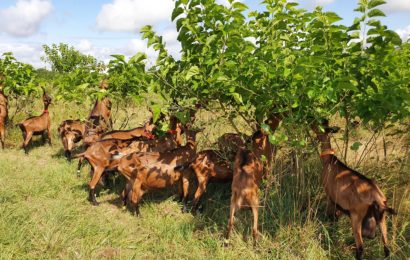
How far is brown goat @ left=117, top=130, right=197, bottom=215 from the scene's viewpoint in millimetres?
5734

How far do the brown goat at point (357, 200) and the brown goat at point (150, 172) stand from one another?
2.34 meters

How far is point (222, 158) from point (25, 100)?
30.5 ft

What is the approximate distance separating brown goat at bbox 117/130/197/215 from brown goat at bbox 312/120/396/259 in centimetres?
234

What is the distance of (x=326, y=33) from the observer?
3.76 metres

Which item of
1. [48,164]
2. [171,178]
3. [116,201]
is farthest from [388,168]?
[48,164]

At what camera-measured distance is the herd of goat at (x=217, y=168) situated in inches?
154

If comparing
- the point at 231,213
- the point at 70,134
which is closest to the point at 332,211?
the point at 231,213

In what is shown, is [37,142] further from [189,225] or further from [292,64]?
[292,64]

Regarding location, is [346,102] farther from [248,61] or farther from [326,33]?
[248,61]

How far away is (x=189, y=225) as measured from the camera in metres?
5.10

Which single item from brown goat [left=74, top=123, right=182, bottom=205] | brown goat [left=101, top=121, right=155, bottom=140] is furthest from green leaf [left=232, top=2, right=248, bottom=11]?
brown goat [left=101, top=121, right=155, bottom=140]

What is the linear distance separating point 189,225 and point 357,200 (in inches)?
90.0

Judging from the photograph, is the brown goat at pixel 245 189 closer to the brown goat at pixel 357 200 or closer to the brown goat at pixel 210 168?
the brown goat at pixel 210 168

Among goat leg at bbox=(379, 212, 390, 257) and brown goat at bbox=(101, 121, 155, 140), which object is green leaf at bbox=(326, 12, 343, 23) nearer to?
goat leg at bbox=(379, 212, 390, 257)
